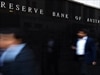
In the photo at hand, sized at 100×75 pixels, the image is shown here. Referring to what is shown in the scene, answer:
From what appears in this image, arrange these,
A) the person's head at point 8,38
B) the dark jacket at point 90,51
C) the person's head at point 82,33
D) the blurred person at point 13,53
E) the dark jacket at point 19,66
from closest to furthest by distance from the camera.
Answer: the dark jacket at point 19,66
the blurred person at point 13,53
the person's head at point 8,38
the person's head at point 82,33
the dark jacket at point 90,51

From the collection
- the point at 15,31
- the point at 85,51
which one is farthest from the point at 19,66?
the point at 85,51

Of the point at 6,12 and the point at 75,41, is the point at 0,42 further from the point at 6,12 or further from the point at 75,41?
the point at 75,41

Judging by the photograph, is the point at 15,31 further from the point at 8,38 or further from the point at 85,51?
the point at 85,51

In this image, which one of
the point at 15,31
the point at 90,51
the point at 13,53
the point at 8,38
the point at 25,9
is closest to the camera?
the point at 13,53

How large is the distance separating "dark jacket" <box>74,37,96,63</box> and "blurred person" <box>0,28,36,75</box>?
102 inches

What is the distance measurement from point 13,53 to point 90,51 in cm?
354

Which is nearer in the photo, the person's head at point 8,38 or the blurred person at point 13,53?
the blurred person at point 13,53

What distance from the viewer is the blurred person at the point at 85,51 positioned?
26.2ft

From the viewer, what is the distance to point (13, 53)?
5305 mm

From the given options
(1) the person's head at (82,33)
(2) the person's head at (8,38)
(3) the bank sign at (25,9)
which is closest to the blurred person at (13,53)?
(2) the person's head at (8,38)

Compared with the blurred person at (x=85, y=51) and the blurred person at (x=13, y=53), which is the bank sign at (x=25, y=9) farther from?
the blurred person at (x=85, y=51)

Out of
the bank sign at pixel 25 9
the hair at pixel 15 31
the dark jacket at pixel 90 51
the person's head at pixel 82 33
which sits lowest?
the dark jacket at pixel 90 51

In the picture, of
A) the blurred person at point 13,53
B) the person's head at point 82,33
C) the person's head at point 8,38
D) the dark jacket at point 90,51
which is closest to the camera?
the blurred person at point 13,53

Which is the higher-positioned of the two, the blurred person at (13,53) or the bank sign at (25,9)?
the bank sign at (25,9)
